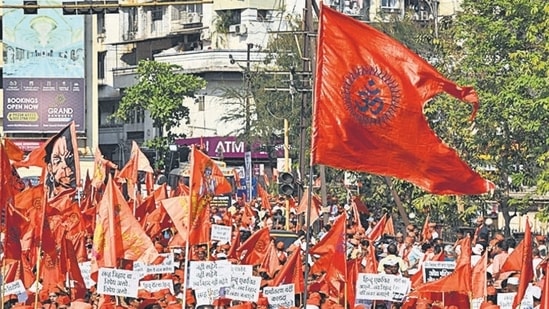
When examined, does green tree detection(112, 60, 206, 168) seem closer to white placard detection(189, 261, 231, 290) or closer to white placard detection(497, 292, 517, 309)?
white placard detection(189, 261, 231, 290)

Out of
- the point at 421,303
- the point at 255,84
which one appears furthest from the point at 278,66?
the point at 421,303

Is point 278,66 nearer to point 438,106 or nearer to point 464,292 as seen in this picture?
point 438,106

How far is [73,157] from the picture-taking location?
29516 millimetres

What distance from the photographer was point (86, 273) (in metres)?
19.6

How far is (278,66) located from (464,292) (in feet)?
134

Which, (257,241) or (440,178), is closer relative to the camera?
(440,178)

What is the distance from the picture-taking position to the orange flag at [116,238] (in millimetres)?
17969

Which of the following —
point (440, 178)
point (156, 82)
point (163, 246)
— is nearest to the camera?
point (440, 178)

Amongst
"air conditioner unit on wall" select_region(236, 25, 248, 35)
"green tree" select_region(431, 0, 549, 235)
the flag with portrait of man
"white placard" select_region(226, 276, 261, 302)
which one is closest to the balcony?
"air conditioner unit on wall" select_region(236, 25, 248, 35)

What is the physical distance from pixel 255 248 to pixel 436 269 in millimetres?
3302

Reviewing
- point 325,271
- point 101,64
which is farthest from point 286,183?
point 101,64

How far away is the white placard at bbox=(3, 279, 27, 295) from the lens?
697 inches

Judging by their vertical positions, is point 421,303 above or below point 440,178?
below

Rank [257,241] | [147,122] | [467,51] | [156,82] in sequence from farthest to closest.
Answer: [147,122] → [156,82] → [467,51] → [257,241]
